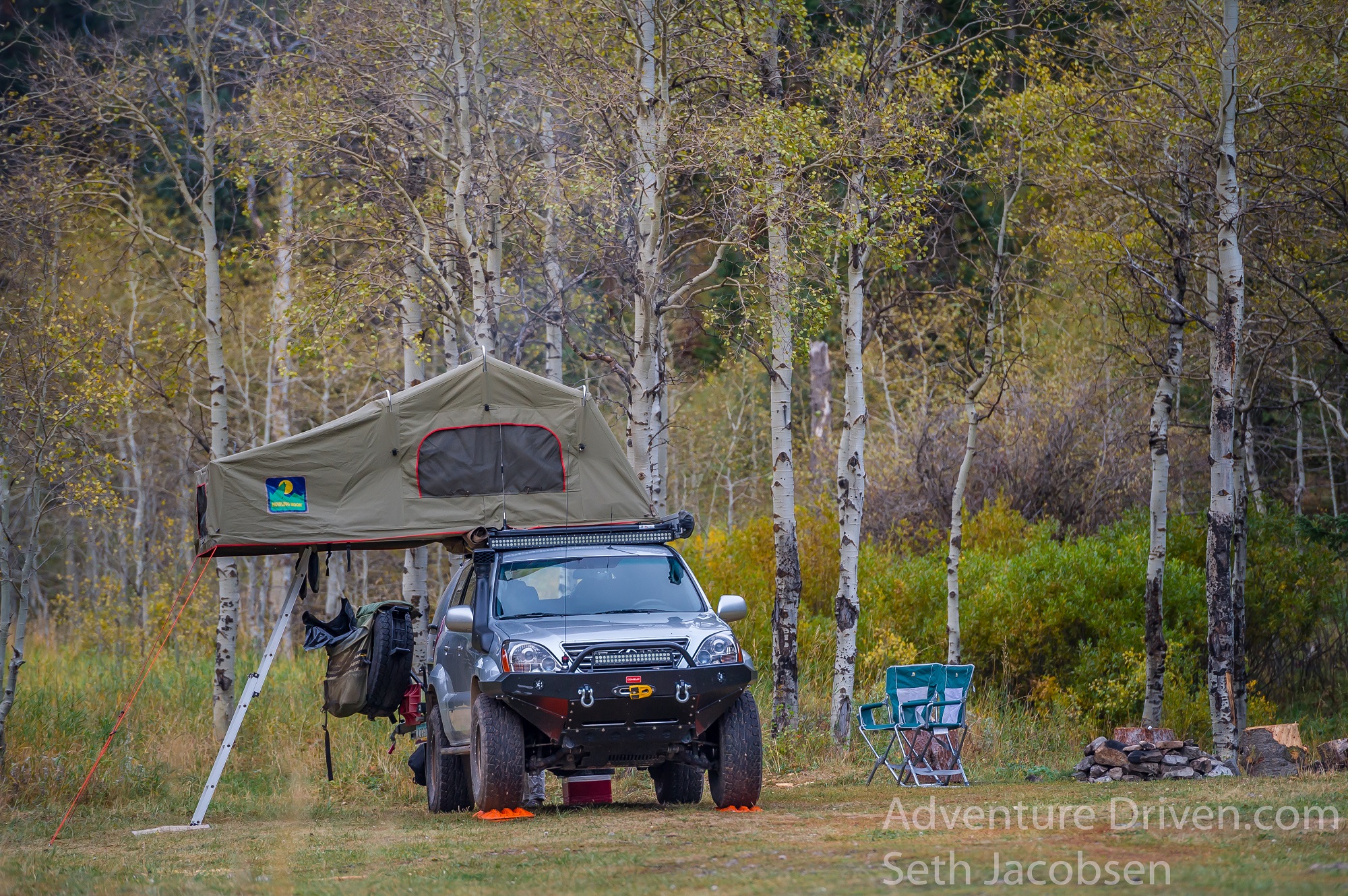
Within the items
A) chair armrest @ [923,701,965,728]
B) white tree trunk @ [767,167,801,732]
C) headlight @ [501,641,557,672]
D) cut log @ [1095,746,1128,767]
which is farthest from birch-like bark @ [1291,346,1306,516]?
headlight @ [501,641,557,672]

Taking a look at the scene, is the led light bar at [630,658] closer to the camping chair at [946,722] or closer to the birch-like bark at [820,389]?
the camping chair at [946,722]

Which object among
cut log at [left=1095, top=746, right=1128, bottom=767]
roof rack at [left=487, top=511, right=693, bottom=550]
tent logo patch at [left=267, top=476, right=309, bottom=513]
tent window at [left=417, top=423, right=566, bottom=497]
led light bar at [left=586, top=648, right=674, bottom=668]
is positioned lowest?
cut log at [left=1095, top=746, right=1128, bottom=767]

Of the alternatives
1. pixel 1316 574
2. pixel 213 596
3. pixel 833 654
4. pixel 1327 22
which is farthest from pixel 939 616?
pixel 213 596

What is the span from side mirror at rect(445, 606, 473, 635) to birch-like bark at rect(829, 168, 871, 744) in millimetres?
6164

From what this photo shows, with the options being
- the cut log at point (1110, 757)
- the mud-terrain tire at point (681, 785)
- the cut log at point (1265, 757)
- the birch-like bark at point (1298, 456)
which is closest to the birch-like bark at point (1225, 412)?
the cut log at point (1265, 757)

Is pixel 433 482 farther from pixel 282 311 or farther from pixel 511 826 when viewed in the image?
pixel 282 311

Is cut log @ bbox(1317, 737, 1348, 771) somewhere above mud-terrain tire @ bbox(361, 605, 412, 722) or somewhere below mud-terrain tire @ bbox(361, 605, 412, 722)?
below

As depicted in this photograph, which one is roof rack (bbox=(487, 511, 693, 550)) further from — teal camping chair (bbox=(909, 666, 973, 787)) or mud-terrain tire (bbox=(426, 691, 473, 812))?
teal camping chair (bbox=(909, 666, 973, 787))

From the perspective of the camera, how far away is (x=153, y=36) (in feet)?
56.6

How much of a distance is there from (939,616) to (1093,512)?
5.04 m

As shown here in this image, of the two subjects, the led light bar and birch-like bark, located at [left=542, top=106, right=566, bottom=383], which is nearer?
the led light bar

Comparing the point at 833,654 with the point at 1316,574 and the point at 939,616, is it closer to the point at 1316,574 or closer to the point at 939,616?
the point at 939,616

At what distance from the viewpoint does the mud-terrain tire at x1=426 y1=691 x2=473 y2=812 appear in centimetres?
1049

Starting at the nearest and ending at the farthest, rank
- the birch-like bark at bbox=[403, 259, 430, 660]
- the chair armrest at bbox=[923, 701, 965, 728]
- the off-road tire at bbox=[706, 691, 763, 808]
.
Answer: the off-road tire at bbox=[706, 691, 763, 808] → the chair armrest at bbox=[923, 701, 965, 728] → the birch-like bark at bbox=[403, 259, 430, 660]
